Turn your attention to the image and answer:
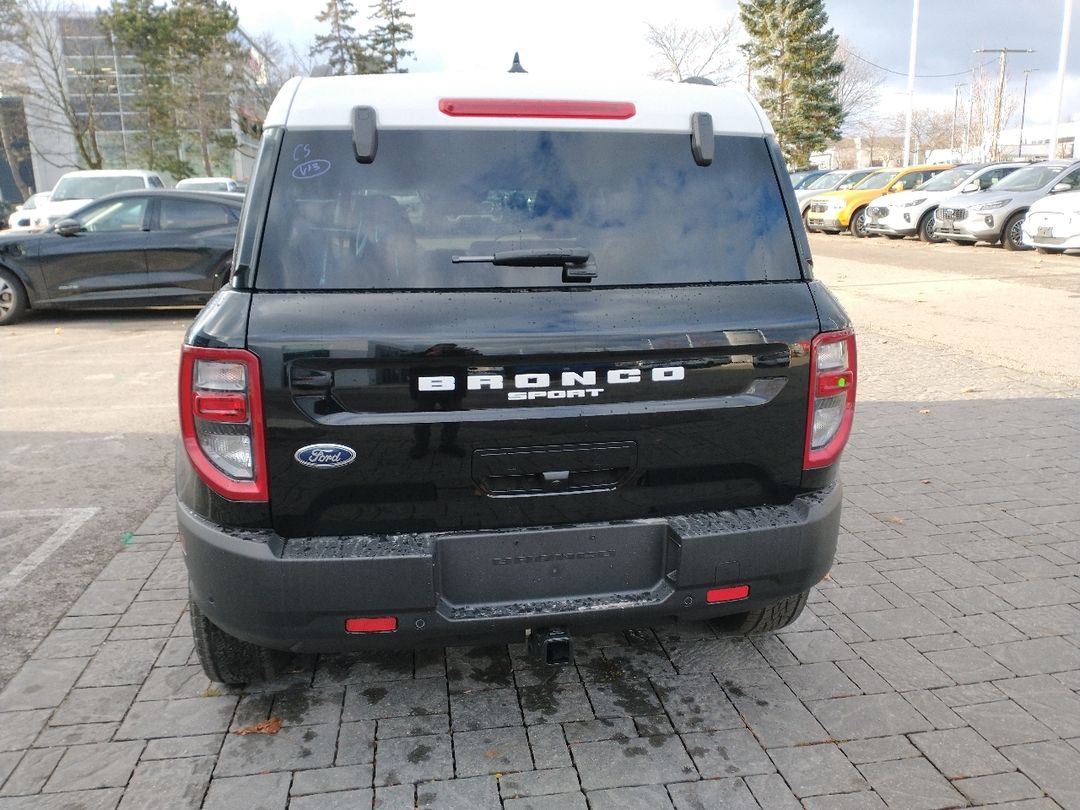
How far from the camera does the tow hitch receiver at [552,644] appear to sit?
2.64m

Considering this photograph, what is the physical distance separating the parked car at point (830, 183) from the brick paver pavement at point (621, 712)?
898 inches

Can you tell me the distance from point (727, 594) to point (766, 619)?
796 millimetres

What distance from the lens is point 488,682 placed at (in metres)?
3.25

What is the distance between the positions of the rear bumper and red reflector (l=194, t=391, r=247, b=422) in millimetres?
327

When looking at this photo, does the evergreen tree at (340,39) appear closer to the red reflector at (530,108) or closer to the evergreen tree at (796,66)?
the evergreen tree at (796,66)

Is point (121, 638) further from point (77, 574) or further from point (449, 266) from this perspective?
point (449, 266)

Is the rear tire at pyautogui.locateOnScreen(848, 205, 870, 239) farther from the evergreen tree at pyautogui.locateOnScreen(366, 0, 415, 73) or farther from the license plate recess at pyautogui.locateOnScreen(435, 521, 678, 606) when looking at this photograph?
the evergreen tree at pyautogui.locateOnScreen(366, 0, 415, 73)

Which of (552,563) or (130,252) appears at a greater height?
(130,252)

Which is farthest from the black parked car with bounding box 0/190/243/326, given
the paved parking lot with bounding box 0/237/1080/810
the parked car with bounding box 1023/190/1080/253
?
the parked car with bounding box 1023/190/1080/253

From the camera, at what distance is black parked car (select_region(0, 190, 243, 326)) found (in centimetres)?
1062

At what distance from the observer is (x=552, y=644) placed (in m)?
2.64

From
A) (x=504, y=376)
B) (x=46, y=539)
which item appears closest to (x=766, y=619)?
(x=504, y=376)

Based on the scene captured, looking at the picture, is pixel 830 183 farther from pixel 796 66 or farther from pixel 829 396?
pixel 829 396

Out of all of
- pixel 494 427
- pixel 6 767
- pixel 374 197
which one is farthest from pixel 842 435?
pixel 6 767
